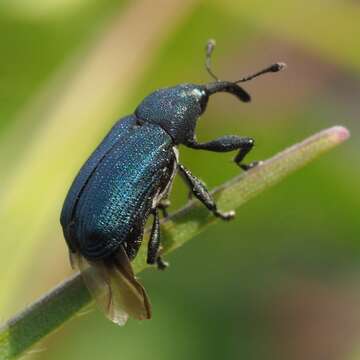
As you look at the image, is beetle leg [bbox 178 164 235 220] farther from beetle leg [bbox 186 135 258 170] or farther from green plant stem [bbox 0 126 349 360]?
beetle leg [bbox 186 135 258 170]

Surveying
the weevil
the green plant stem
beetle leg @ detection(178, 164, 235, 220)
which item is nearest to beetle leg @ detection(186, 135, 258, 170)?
the weevil

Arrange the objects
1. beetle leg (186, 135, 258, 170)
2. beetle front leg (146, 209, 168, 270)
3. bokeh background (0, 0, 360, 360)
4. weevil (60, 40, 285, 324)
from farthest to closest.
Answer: bokeh background (0, 0, 360, 360) → beetle leg (186, 135, 258, 170) → weevil (60, 40, 285, 324) → beetle front leg (146, 209, 168, 270)

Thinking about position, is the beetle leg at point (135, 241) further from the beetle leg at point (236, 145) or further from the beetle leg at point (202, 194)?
the beetle leg at point (236, 145)

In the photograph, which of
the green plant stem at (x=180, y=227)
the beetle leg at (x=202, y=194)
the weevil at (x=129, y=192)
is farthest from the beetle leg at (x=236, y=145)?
the green plant stem at (x=180, y=227)

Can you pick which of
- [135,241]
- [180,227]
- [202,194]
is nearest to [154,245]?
[180,227]

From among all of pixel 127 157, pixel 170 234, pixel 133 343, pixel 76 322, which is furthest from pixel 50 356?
pixel 170 234

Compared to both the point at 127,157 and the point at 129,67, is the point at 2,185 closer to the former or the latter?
the point at 127,157

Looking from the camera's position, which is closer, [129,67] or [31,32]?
[129,67]
